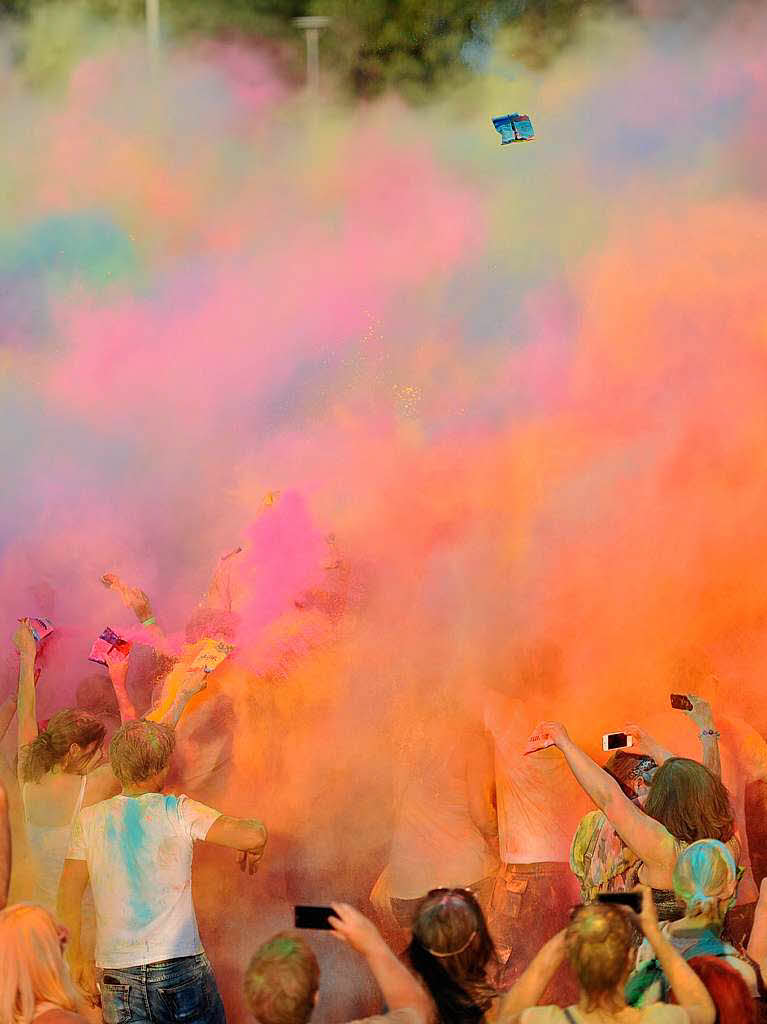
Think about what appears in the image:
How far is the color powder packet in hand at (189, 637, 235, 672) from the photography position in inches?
238

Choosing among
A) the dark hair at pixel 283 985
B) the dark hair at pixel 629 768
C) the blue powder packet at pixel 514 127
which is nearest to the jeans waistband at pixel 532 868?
the dark hair at pixel 629 768

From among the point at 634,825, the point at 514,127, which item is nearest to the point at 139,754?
the point at 634,825

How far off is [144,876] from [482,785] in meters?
1.55

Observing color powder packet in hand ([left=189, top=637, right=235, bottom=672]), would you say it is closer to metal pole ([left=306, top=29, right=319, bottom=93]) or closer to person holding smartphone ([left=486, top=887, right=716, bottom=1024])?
metal pole ([left=306, top=29, right=319, bottom=93])

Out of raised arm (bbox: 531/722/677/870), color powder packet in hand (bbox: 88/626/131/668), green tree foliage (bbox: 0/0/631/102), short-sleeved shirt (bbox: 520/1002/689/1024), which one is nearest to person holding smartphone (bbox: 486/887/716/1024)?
short-sleeved shirt (bbox: 520/1002/689/1024)

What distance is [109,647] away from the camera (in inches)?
241

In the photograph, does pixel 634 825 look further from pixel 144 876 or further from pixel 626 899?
pixel 144 876

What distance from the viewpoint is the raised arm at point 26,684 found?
579cm

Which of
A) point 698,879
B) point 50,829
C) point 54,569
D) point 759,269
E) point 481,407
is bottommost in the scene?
point 698,879

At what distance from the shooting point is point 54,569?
6.52m

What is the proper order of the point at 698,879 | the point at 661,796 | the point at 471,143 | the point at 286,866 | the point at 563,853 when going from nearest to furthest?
the point at 698,879 < the point at 661,796 < the point at 563,853 < the point at 286,866 < the point at 471,143

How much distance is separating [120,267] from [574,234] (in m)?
1.93

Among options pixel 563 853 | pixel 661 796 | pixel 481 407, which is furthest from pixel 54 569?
pixel 661 796

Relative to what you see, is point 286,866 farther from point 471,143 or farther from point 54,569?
point 471,143
